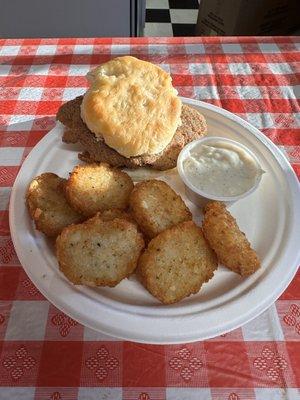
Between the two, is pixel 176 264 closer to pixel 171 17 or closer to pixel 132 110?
pixel 132 110

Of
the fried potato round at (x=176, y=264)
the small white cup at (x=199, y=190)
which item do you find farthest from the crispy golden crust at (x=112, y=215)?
the small white cup at (x=199, y=190)

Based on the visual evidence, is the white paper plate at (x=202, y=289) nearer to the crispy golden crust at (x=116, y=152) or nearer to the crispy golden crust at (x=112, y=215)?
the crispy golden crust at (x=116, y=152)

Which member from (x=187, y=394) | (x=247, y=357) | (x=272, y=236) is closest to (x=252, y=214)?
(x=272, y=236)

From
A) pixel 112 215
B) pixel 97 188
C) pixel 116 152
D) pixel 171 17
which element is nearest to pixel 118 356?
pixel 112 215

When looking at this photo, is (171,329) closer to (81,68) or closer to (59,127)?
(59,127)

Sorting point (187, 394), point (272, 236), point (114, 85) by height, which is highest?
point (114, 85)
